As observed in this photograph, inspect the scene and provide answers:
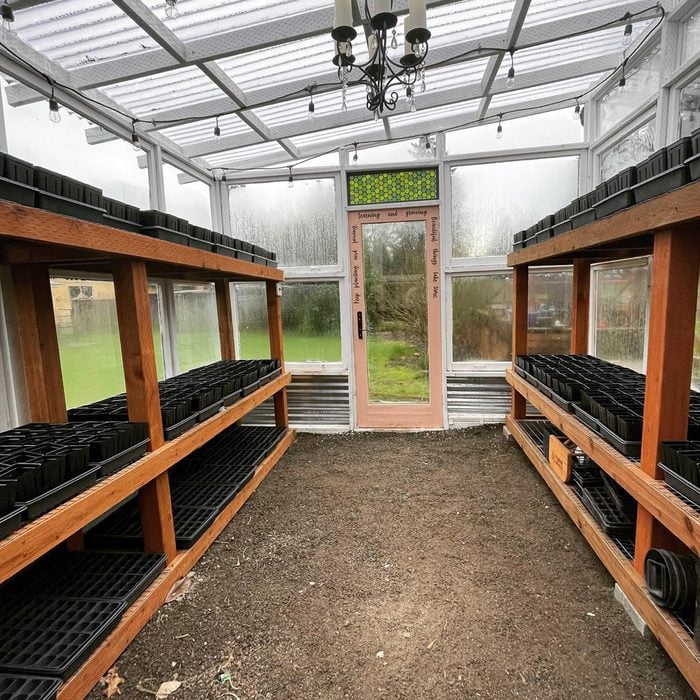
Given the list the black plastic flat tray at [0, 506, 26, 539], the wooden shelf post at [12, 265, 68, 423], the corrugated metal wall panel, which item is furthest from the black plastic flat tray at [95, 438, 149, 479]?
the corrugated metal wall panel

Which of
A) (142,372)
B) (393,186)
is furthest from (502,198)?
(142,372)

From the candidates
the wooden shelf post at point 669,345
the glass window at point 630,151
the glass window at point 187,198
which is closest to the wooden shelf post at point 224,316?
the glass window at point 187,198

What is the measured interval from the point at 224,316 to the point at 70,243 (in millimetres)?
2158

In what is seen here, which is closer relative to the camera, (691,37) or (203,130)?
(691,37)

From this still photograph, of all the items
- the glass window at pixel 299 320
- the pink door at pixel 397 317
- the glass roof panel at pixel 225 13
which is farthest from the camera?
the glass window at pixel 299 320

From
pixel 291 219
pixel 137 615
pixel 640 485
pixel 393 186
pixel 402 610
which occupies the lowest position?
pixel 402 610

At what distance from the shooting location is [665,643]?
1263mm

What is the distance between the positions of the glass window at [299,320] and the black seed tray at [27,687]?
292 centimetres

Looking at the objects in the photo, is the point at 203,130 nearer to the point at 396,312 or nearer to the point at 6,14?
the point at 6,14

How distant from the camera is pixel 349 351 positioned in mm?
3812

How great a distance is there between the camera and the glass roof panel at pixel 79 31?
155cm

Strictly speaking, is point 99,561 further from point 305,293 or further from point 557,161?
point 557,161

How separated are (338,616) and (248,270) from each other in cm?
194

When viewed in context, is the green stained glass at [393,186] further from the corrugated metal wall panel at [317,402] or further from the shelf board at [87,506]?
the shelf board at [87,506]
